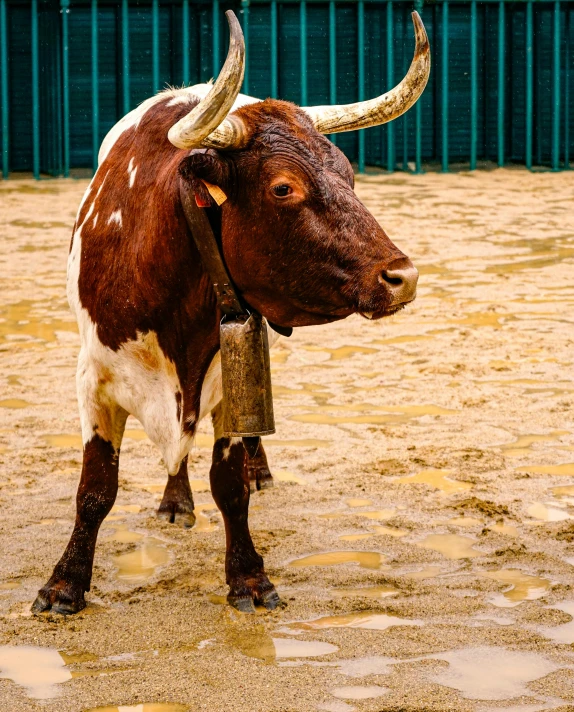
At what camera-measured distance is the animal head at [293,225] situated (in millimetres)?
3359

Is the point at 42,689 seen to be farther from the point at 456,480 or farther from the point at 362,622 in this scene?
the point at 456,480

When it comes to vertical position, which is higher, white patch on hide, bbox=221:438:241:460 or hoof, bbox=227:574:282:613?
white patch on hide, bbox=221:438:241:460

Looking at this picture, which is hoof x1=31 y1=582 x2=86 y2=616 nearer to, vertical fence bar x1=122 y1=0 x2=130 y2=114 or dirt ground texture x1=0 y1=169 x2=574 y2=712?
dirt ground texture x1=0 y1=169 x2=574 y2=712

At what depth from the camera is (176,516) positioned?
4469 millimetres

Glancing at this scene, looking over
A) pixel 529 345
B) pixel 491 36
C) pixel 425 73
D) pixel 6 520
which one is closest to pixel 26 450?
pixel 6 520

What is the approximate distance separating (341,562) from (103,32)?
1091cm

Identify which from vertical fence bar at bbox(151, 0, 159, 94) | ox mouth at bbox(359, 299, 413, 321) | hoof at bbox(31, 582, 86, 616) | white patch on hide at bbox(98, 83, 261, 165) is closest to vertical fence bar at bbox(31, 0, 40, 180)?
vertical fence bar at bbox(151, 0, 159, 94)

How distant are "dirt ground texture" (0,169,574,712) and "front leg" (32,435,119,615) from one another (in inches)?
3.0

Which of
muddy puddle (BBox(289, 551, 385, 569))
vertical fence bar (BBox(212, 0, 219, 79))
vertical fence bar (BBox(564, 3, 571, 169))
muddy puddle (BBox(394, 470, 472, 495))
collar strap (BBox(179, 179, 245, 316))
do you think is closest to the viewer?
collar strap (BBox(179, 179, 245, 316))

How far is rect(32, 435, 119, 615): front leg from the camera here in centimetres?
368

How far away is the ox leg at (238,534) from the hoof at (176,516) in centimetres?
59

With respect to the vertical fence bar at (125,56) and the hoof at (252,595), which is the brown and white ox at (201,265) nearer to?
the hoof at (252,595)

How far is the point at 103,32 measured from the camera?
1377 centimetres

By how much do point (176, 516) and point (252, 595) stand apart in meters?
0.84
